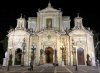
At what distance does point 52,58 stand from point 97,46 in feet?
52.1

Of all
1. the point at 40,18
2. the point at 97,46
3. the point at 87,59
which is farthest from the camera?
the point at 97,46

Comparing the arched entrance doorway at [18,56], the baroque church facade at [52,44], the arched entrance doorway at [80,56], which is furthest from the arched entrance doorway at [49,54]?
the arched entrance doorway at [80,56]

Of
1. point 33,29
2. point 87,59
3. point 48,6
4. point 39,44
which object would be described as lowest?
point 87,59

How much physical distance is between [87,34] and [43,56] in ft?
39.6

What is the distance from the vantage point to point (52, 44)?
170 feet

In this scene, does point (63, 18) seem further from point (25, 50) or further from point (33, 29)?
point (25, 50)

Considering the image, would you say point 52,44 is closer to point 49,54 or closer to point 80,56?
point 49,54

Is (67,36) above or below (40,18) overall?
below

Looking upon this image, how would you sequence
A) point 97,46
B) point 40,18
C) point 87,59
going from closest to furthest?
point 87,59
point 40,18
point 97,46

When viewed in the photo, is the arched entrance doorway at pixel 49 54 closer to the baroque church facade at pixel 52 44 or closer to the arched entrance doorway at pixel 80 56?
the baroque church facade at pixel 52 44

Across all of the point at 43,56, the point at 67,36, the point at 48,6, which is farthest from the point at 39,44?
the point at 48,6

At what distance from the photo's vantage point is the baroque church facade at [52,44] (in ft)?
167

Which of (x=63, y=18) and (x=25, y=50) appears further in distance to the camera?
(x=63, y=18)

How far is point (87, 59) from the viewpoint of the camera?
50938 mm
